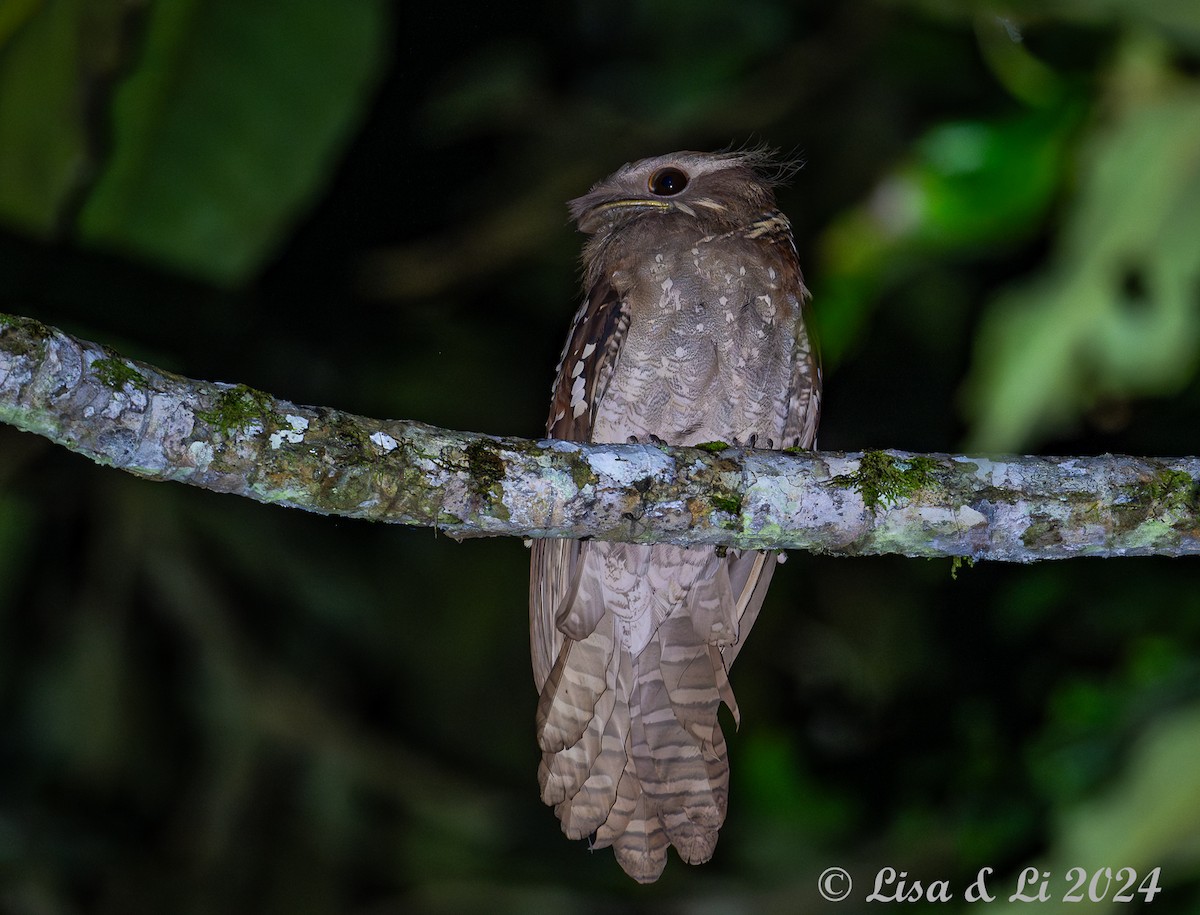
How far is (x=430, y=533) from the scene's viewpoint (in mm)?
Result: 4973

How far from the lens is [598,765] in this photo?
9.95 ft

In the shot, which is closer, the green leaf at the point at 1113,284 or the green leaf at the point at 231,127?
the green leaf at the point at 1113,284

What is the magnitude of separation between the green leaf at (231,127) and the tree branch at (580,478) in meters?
1.06

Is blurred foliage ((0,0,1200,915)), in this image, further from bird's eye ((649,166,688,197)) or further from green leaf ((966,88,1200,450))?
bird's eye ((649,166,688,197))

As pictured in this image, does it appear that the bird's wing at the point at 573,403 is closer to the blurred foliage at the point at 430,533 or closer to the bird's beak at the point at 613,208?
the bird's beak at the point at 613,208

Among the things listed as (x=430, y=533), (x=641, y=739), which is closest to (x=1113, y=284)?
(x=641, y=739)

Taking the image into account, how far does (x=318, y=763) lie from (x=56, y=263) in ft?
7.22

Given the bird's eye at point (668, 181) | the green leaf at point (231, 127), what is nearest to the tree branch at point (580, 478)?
the green leaf at point (231, 127)

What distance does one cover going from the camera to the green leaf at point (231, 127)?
111 inches

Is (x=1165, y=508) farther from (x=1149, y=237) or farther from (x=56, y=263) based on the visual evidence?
(x=56, y=263)

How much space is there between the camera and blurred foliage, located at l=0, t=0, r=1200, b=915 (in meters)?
2.91

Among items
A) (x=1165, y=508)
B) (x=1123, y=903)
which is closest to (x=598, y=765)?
(x=1123, y=903)

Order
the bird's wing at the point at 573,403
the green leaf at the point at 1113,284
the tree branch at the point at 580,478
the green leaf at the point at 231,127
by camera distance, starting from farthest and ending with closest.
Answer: the bird's wing at the point at 573,403 < the green leaf at the point at 231,127 < the green leaf at the point at 1113,284 < the tree branch at the point at 580,478

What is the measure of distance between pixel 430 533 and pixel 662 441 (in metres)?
2.05
